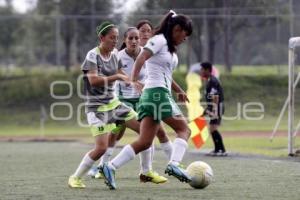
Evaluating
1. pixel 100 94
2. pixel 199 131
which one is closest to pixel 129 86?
pixel 100 94

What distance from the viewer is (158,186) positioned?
10.1 m

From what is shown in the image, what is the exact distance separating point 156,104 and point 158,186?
1.24 meters

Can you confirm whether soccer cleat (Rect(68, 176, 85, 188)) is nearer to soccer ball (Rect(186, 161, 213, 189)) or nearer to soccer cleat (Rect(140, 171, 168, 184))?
soccer cleat (Rect(140, 171, 168, 184))

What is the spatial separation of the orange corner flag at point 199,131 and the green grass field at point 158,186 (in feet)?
15.2

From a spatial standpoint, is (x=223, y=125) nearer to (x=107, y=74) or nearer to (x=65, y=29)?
(x=65, y=29)

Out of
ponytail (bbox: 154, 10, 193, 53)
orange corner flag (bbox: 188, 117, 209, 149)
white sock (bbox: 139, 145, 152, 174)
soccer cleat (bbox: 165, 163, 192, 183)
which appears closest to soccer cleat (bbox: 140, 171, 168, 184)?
white sock (bbox: 139, 145, 152, 174)

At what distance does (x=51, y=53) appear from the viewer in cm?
4094

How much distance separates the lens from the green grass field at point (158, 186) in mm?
8789

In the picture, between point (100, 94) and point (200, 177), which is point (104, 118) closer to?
point (100, 94)

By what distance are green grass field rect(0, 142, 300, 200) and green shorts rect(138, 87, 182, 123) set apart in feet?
2.96

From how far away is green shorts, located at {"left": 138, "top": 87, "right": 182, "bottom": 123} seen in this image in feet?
30.8

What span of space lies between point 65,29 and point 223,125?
10228 millimetres

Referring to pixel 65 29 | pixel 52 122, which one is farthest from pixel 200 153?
pixel 65 29

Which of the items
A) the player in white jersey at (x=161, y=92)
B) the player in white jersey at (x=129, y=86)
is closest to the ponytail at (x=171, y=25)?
the player in white jersey at (x=161, y=92)
